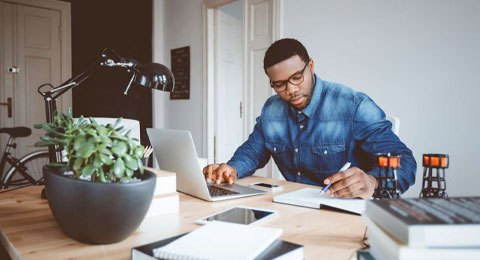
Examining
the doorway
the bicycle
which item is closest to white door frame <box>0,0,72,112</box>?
the doorway

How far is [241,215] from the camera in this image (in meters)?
0.88

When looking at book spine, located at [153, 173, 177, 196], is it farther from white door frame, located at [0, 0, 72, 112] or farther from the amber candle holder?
white door frame, located at [0, 0, 72, 112]

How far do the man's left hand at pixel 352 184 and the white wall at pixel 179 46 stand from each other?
3552mm

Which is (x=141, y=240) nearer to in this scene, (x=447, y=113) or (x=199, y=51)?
(x=447, y=113)

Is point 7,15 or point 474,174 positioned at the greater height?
point 7,15

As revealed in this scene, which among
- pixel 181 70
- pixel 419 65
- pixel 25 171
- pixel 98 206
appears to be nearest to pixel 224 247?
pixel 98 206

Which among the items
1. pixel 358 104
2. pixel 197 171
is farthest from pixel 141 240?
pixel 358 104

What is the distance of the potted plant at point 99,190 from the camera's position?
64cm

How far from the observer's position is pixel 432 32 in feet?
7.93

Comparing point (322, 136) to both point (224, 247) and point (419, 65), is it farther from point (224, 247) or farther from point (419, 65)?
point (419, 65)

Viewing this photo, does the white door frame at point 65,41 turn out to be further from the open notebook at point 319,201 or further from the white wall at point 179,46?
the open notebook at point 319,201

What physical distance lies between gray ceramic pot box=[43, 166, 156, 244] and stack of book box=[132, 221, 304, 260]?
10cm

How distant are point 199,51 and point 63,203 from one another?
400 centimetres

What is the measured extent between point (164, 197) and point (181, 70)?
157 inches
